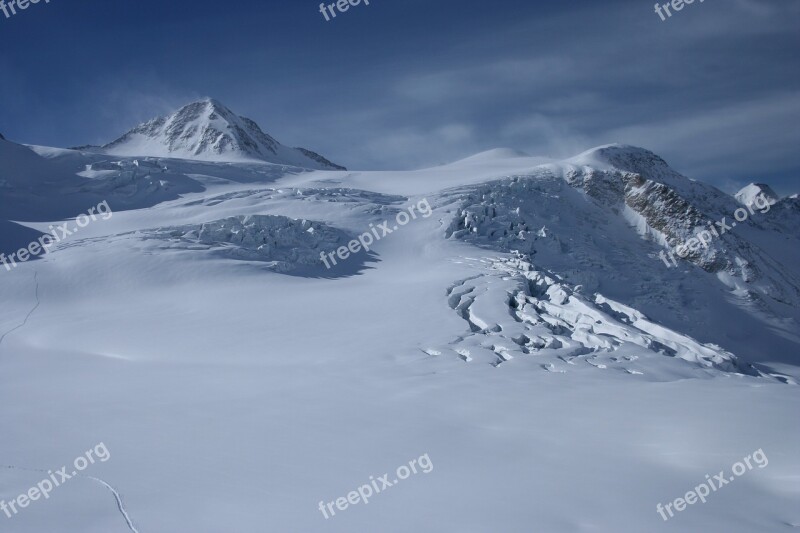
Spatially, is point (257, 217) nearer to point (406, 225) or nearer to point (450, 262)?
point (406, 225)

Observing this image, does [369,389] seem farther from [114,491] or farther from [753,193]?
[753,193]

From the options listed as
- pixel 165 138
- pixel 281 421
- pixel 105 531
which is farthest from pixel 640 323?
pixel 165 138

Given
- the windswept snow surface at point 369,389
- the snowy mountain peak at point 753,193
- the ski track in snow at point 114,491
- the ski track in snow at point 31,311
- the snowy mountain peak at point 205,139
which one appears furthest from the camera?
the snowy mountain peak at point 753,193

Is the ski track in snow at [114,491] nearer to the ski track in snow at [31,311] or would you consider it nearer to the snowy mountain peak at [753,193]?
the ski track in snow at [31,311]

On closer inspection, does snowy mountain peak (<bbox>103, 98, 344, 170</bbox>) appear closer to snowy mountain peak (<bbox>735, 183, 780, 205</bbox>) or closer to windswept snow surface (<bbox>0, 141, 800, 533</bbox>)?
windswept snow surface (<bbox>0, 141, 800, 533</bbox>)

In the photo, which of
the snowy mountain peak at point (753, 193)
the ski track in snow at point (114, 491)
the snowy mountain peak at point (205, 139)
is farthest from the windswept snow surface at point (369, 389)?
the snowy mountain peak at point (753, 193)
